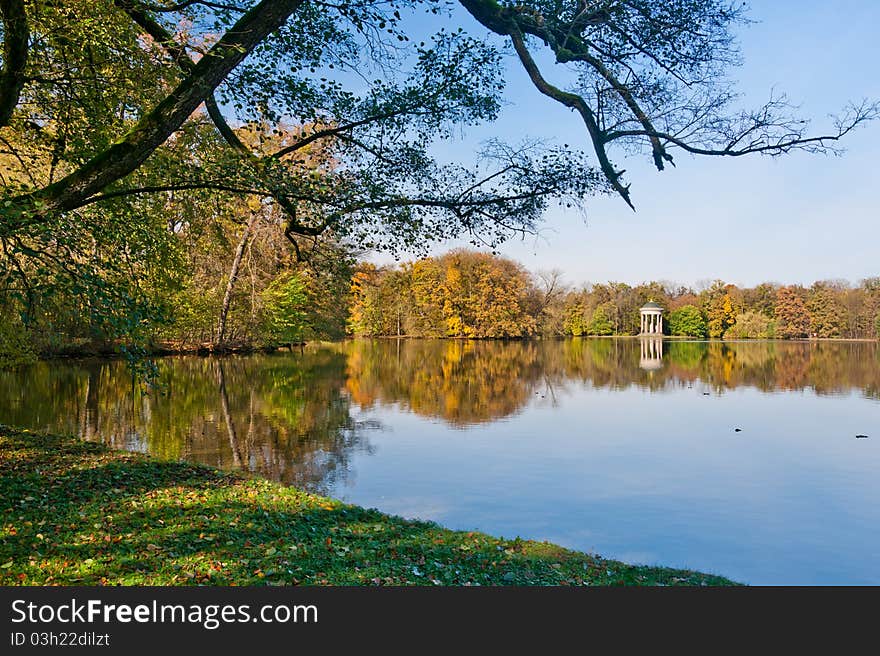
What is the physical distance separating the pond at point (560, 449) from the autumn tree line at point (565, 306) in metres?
39.7

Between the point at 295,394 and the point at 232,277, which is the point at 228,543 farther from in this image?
the point at 232,277

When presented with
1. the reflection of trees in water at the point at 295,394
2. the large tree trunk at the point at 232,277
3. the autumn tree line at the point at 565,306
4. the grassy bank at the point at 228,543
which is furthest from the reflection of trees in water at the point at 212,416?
the autumn tree line at the point at 565,306

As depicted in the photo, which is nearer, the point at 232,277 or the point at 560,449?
the point at 560,449

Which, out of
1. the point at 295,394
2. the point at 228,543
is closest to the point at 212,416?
the point at 295,394

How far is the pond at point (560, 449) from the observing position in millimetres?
7355

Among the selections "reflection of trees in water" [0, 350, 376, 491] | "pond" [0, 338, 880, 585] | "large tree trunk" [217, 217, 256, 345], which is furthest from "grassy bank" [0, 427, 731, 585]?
"large tree trunk" [217, 217, 256, 345]

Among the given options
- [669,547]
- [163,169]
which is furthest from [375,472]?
[163,169]

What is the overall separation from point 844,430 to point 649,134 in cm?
1169

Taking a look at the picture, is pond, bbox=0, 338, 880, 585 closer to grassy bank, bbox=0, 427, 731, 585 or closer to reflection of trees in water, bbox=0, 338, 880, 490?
reflection of trees in water, bbox=0, 338, 880, 490

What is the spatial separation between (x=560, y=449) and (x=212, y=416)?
811 cm

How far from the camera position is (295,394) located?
1861 centimetres

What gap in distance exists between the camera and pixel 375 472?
9.88 m

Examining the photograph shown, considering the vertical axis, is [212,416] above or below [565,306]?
below

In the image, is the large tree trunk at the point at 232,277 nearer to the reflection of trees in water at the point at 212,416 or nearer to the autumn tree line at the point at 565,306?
the reflection of trees in water at the point at 212,416
